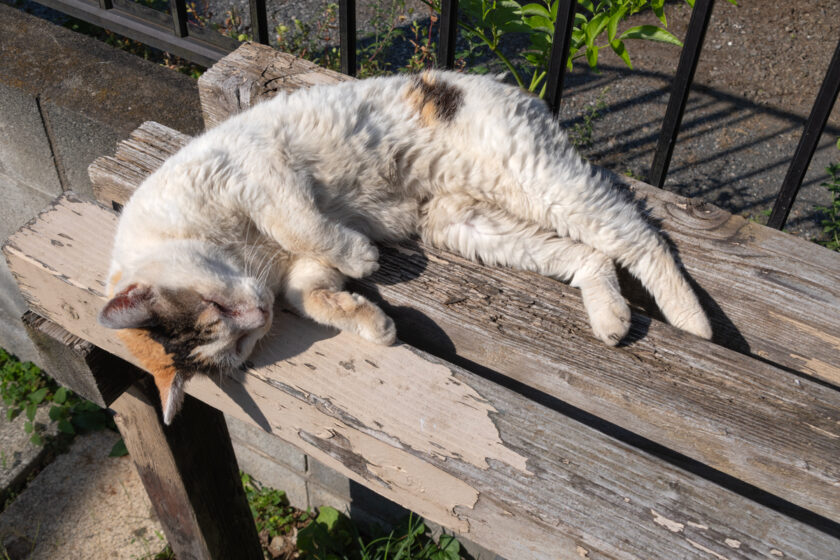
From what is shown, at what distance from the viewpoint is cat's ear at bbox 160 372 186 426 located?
177 cm

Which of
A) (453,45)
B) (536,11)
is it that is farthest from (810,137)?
(453,45)

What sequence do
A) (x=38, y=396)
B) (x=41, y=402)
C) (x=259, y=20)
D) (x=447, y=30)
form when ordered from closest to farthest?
(x=447, y=30) < (x=259, y=20) < (x=38, y=396) < (x=41, y=402)

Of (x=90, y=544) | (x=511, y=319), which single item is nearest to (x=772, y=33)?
(x=511, y=319)

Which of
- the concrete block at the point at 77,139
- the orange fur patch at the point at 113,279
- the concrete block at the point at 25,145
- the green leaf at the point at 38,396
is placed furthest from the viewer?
the green leaf at the point at 38,396

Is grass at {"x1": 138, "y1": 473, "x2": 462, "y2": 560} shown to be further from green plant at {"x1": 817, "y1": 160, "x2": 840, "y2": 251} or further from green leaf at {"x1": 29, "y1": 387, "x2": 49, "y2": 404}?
green plant at {"x1": 817, "y1": 160, "x2": 840, "y2": 251}

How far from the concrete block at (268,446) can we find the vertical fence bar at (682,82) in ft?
7.64

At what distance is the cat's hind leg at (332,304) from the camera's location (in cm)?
175

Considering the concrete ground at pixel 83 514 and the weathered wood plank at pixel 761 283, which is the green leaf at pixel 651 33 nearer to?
the weathered wood plank at pixel 761 283

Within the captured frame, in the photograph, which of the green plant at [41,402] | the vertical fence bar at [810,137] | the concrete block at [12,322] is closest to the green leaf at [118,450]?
the green plant at [41,402]

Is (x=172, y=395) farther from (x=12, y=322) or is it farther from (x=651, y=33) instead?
(x=12, y=322)

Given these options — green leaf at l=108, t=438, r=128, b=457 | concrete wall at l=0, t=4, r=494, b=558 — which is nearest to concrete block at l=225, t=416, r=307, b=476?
concrete wall at l=0, t=4, r=494, b=558

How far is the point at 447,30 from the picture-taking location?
96.0 inches

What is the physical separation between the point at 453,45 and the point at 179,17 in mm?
1303

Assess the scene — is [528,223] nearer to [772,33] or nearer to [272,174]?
[272,174]
